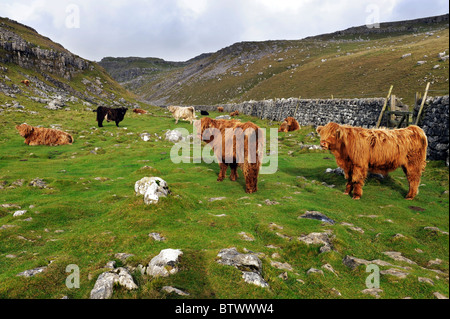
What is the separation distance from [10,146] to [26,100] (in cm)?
2493

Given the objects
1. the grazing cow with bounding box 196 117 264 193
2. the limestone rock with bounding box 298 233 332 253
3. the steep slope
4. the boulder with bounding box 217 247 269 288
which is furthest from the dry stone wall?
the steep slope

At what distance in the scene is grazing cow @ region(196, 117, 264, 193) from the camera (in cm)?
1025

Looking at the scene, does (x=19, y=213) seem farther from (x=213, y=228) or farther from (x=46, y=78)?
(x=46, y=78)

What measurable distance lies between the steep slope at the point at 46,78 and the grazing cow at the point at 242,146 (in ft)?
121

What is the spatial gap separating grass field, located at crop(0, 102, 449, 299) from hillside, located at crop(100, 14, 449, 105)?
16.1ft

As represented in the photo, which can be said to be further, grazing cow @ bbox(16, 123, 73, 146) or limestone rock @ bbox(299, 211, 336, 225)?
grazing cow @ bbox(16, 123, 73, 146)

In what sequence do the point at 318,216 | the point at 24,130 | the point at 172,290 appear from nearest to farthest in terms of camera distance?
the point at 172,290
the point at 318,216
the point at 24,130

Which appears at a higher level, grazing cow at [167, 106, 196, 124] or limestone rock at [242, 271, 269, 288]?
grazing cow at [167, 106, 196, 124]

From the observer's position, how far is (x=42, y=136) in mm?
21094

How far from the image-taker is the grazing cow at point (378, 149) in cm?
947

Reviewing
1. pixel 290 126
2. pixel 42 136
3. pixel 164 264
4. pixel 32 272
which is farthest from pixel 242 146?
pixel 290 126

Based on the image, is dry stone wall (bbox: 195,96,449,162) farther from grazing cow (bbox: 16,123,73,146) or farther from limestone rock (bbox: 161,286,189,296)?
grazing cow (bbox: 16,123,73,146)

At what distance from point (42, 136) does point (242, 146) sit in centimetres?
1985

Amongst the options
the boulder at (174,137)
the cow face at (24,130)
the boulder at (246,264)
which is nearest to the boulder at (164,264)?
the boulder at (246,264)
